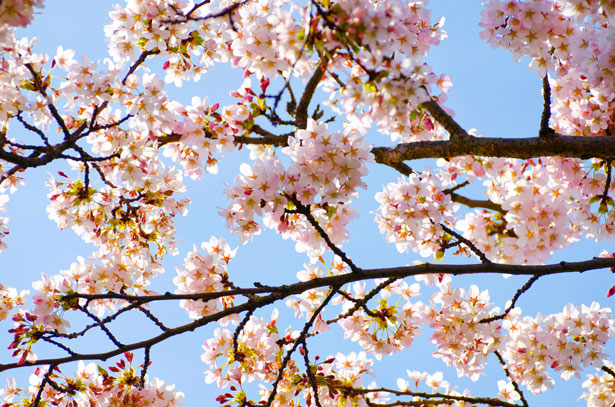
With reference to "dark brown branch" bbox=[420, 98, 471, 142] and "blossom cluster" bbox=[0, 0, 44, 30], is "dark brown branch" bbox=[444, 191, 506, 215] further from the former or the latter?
"blossom cluster" bbox=[0, 0, 44, 30]

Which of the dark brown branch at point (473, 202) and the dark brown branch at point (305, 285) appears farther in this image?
the dark brown branch at point (473, 202)

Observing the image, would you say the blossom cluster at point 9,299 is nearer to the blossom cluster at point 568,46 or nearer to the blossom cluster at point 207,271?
the blossom cluster at point 207,271

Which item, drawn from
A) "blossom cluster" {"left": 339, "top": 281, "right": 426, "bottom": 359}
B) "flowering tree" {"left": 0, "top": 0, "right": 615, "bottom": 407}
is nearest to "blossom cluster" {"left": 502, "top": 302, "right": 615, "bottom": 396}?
"flowering tree" {"left": 0, "top": 0, "right": 615, "bottom": 407}

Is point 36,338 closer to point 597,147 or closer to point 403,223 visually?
point 403,223

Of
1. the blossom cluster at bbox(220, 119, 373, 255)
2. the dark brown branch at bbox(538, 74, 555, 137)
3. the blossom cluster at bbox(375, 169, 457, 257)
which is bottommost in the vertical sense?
the blossom cluster at bbox(220, 119, 373, 255)

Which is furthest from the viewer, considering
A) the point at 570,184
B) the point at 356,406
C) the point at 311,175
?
the point at 570,184

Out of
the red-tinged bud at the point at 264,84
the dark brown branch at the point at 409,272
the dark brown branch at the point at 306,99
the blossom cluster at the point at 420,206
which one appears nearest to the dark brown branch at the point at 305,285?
the dark brown branch at the point at 409,272

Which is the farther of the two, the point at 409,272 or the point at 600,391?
the point at 600,391

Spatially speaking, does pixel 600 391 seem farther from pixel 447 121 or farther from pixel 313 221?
pixel 313 221

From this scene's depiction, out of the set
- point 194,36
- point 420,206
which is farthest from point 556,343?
point 194,36

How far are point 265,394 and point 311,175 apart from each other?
114 inches

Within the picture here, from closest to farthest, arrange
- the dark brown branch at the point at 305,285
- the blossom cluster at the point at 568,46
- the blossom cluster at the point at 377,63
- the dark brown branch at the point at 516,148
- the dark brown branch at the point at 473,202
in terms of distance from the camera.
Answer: the blossom cluster at the point at 377,63, the dark brown branch at the point at 305,285, the blossom cluster at the point at 568,46, the dark brown branch at the point at 516,148, the dark brown branch at the point at 473,202

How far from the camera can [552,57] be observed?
165 inches

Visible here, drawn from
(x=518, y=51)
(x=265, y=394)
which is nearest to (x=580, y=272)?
(x=518, y=51)
